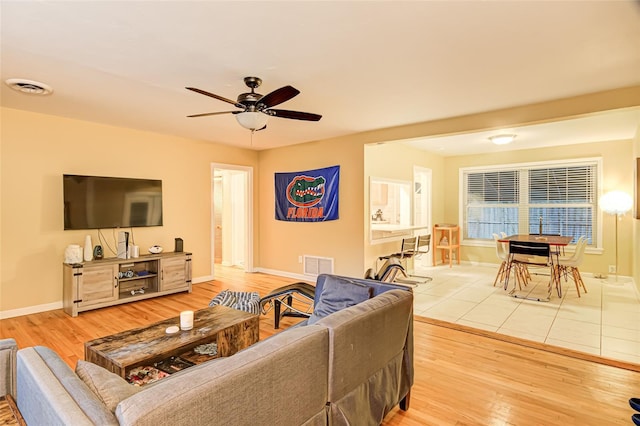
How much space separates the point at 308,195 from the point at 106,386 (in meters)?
4.91

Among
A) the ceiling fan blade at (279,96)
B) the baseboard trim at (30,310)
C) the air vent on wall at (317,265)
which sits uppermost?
the ceiling fan blade at (279,96)

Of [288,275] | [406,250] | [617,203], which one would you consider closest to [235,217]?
[288,275]

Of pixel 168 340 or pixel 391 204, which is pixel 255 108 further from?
pixel 391 204

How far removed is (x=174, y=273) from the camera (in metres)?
4.98

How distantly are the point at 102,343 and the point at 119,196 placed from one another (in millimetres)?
3008

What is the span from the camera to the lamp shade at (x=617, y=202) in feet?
19.2

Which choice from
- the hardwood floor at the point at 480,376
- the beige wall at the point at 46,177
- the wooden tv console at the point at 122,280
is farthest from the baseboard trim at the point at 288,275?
the beige wall at the point at 46,177

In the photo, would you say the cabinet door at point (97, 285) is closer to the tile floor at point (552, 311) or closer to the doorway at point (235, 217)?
the doorway at point (235, 217)

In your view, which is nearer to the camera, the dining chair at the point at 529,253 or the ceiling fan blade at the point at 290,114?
the ceiling fan blade at the point at 290,114

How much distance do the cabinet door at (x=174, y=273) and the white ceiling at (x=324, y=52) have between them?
2.17 meters

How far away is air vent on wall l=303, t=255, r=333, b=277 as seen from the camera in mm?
5641

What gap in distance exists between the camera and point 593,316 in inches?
159

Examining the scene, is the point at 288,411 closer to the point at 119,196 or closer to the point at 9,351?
the point at 9,351

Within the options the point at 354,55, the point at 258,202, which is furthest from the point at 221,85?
the point at 258,202
